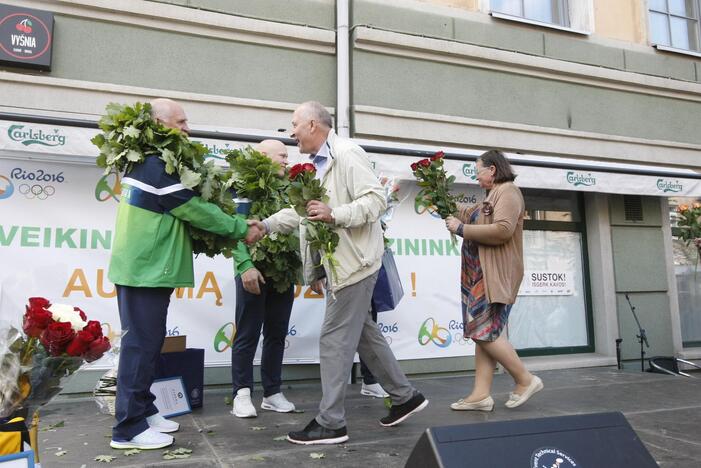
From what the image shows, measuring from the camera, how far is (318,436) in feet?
10.1

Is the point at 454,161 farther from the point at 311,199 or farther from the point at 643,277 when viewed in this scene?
the point at 643,277

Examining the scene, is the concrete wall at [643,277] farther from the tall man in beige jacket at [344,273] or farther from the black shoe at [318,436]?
the black shoe at [318,436]

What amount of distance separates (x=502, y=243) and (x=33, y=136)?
3817 millimetres

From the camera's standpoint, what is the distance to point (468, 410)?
13.2 ft

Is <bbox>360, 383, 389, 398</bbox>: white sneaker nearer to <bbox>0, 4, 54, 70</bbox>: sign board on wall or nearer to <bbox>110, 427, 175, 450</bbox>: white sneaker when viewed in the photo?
<bbox>110, 427, 175, 450</bbox>: white sneaker

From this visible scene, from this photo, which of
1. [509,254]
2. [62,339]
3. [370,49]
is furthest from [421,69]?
[62,339]

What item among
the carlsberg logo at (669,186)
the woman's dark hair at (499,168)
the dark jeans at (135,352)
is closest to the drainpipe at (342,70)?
the woman's dark hair at (499,168)

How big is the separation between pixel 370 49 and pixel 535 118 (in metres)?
2.45

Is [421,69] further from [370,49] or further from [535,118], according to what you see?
[535,118]

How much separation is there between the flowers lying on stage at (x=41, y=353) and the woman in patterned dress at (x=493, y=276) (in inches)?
107

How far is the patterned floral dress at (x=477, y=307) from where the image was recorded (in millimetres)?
3912

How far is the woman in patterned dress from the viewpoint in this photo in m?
3.88

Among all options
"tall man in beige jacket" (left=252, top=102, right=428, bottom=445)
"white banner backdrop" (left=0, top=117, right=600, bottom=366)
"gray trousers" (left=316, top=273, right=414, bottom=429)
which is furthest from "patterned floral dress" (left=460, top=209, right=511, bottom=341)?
"gray trousers" (left=316, top=273, right=414, bottom=429)

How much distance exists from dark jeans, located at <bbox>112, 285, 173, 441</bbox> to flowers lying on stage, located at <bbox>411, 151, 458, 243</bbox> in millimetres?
2204
